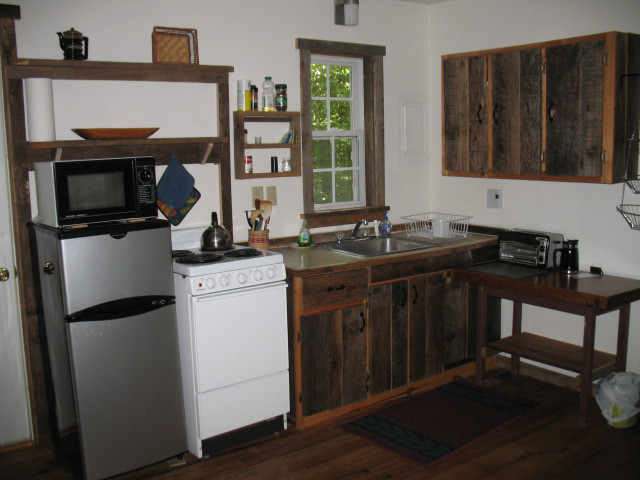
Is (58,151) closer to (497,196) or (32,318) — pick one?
(32,318)

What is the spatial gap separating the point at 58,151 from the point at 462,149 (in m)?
2.58

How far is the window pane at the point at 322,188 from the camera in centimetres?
430

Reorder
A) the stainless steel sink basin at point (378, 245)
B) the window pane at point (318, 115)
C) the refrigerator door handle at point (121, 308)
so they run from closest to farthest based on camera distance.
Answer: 1. the refrigerator door handle at point (121, 308)
2. the stainless steel sink basin at point (378, 245)
3. the window pane at point (318, 115)

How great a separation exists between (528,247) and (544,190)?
1.33 ft

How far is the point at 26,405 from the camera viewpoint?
11.0 feet

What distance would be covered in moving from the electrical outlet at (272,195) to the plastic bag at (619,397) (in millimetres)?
2155

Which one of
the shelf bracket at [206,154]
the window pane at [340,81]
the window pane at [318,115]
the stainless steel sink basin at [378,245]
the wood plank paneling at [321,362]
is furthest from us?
the window pane at [340,81]

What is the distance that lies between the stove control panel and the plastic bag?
1841mm

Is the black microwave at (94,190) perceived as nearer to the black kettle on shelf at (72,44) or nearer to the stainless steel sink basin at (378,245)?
the black kettle on shelf at (72,44)

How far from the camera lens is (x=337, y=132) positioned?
4.37 metres

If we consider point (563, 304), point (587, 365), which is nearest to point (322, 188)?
point (563, 304)

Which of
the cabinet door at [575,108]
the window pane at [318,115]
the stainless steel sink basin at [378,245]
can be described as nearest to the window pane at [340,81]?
the window pane at [318,115]

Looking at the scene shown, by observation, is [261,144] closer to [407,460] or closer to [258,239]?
[258,239]

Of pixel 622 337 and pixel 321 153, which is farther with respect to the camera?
pixel 321 153
